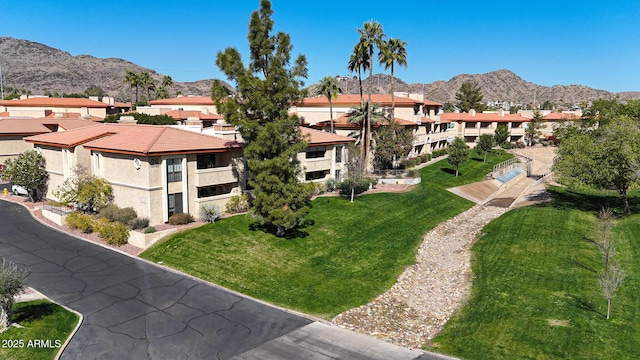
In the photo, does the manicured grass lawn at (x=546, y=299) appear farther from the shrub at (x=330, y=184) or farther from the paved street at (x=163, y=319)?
the shrub at (x=330, y=184)

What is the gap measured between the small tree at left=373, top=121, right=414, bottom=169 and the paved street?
109ft

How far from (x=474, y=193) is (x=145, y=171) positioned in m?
39.2

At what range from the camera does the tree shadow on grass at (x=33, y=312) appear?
1933cm

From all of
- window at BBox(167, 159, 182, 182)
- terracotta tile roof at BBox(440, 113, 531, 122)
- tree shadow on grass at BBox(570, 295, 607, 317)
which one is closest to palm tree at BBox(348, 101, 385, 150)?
window at BBox(167, 159, 182, 182)

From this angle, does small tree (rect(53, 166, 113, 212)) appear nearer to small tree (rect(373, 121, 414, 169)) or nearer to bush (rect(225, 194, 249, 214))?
bush (rect(225, 194, 249, 214))

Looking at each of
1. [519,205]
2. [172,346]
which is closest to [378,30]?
[519,205]

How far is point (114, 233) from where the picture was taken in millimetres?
30422

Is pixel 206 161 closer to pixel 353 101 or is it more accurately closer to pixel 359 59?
pixel 359 59

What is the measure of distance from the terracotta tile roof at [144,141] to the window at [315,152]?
1015 cm

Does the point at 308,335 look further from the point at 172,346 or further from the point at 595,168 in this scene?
the point at 595,168

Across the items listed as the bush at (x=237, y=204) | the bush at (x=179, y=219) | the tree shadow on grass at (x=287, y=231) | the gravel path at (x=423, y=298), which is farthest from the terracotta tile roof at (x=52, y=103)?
the gravel path at (x=423, y=298)

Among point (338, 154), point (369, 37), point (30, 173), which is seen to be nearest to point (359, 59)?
point (369, 37)

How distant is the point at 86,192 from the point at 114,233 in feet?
20.8

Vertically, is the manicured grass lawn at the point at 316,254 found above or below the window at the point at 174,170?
below
